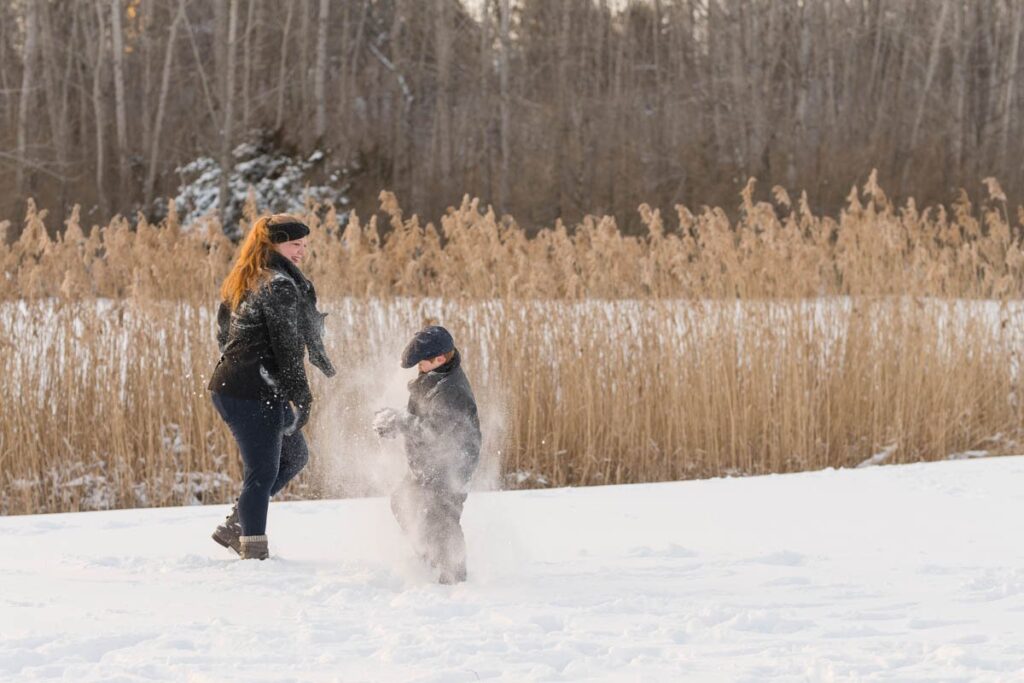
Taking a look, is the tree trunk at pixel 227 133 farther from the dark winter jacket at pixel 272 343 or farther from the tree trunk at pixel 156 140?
the dark winter jacket at pixel 272 343

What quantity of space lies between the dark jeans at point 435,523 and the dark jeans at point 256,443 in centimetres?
61

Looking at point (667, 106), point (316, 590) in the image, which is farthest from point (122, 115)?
point (316, 590)

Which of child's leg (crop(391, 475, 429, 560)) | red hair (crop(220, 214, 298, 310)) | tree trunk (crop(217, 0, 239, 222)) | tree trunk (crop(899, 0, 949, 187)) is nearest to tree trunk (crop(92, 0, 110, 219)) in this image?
tree trunk (crop(217, 0, 239, 222))

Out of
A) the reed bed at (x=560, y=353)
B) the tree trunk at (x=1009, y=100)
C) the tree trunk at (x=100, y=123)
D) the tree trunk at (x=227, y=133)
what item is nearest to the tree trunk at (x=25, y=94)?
the tree trunk at (x=100, y=123)

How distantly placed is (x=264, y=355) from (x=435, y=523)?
0.97m

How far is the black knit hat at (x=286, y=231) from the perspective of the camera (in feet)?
16.9

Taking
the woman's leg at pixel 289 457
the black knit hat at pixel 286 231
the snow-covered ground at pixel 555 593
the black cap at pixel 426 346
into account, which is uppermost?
the black knit hat at pixel 286 231

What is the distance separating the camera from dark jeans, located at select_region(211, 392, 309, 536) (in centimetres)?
511

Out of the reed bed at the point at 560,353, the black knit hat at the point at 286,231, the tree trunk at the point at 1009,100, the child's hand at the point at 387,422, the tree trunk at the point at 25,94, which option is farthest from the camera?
the tree trunk at the point at 1009,100

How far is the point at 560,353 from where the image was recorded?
871cm

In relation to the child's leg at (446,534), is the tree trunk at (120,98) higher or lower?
higher

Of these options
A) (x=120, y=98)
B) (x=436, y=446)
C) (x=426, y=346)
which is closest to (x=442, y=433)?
(x=436, y=446)

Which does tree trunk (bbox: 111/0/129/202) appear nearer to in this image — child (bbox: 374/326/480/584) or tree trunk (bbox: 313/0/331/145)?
tree trunk (bbox: 313/0/331/145)

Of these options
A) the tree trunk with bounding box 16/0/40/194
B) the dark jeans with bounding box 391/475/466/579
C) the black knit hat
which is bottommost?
the dark jeans with bounding box 391/475/466/579
